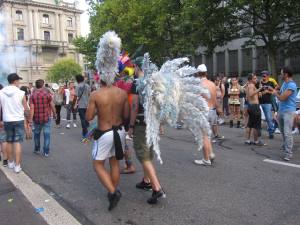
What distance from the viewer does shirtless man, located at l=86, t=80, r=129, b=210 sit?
4.30m

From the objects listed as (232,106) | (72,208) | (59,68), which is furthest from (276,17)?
(59,68)

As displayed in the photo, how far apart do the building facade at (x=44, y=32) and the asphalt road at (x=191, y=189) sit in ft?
225

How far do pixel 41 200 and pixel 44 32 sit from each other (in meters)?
79.9

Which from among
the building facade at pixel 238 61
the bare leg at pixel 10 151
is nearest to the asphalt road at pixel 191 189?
the bare leg at pixel 10 151

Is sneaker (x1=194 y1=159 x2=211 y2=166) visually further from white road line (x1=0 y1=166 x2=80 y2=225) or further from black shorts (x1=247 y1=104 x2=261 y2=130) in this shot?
white road line (x1=0 y1=166 x2=80 y2=225)

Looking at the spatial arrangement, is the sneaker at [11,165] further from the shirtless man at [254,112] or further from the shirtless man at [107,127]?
the shirtless man at [254,112]

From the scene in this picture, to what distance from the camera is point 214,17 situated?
741 inches

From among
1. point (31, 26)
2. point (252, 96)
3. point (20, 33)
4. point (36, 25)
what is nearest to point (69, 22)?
point (36, 25)

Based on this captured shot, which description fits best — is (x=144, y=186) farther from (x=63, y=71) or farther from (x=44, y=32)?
(x=44, y=32)

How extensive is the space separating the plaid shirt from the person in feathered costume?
369cm

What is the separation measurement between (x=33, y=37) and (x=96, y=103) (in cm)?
7829

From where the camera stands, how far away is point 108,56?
4387 millimetres

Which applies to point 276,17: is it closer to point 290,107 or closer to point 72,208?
point 290,107

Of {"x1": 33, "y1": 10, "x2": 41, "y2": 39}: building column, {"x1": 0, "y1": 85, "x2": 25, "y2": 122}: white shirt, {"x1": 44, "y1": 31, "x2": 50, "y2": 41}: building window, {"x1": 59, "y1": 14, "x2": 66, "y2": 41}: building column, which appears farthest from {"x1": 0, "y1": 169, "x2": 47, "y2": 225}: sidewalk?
{"x1": 59, "y1": 14, "x2": 66, "y2": 41}: building column
